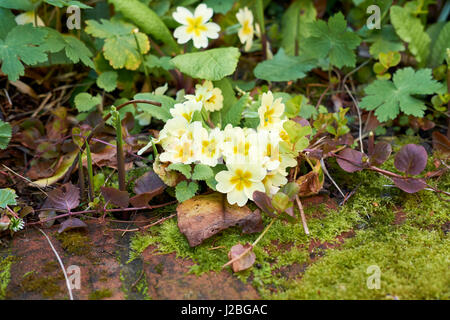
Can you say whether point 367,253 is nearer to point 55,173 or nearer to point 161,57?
point 55,173

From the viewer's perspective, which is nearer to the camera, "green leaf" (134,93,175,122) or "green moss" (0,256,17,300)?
"green moss" (0,256,17,300)

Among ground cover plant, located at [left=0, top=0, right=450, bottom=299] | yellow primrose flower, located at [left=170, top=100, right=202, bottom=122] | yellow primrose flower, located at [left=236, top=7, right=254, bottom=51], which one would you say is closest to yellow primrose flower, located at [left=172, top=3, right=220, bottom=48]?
ground cover plant, located at [left=0, top=0, right=450, bottom=299]

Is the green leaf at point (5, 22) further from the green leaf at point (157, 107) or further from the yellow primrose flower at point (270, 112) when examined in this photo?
the yellow primrose flower at point (270, 112)

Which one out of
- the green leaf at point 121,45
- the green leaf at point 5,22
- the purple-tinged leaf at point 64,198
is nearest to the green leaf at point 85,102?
the green leaf at point 121,45

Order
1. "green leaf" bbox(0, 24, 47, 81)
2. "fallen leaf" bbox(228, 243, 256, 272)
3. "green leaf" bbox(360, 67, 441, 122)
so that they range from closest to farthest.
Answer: "fallen leaf" bbox(228, 243, 256, 272), "green leaf" bbox(0, 24, 47, 81), "green leaf" bbox(360, 67, 441, 122)

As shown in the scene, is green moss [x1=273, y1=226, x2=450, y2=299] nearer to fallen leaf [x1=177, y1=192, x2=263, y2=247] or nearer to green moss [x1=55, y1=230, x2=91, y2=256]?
fallen leaf [x1=177, y1=192, x2=263, y2=247]

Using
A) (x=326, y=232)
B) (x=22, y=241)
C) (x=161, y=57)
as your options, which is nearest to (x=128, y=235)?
(x=22, y=241)
